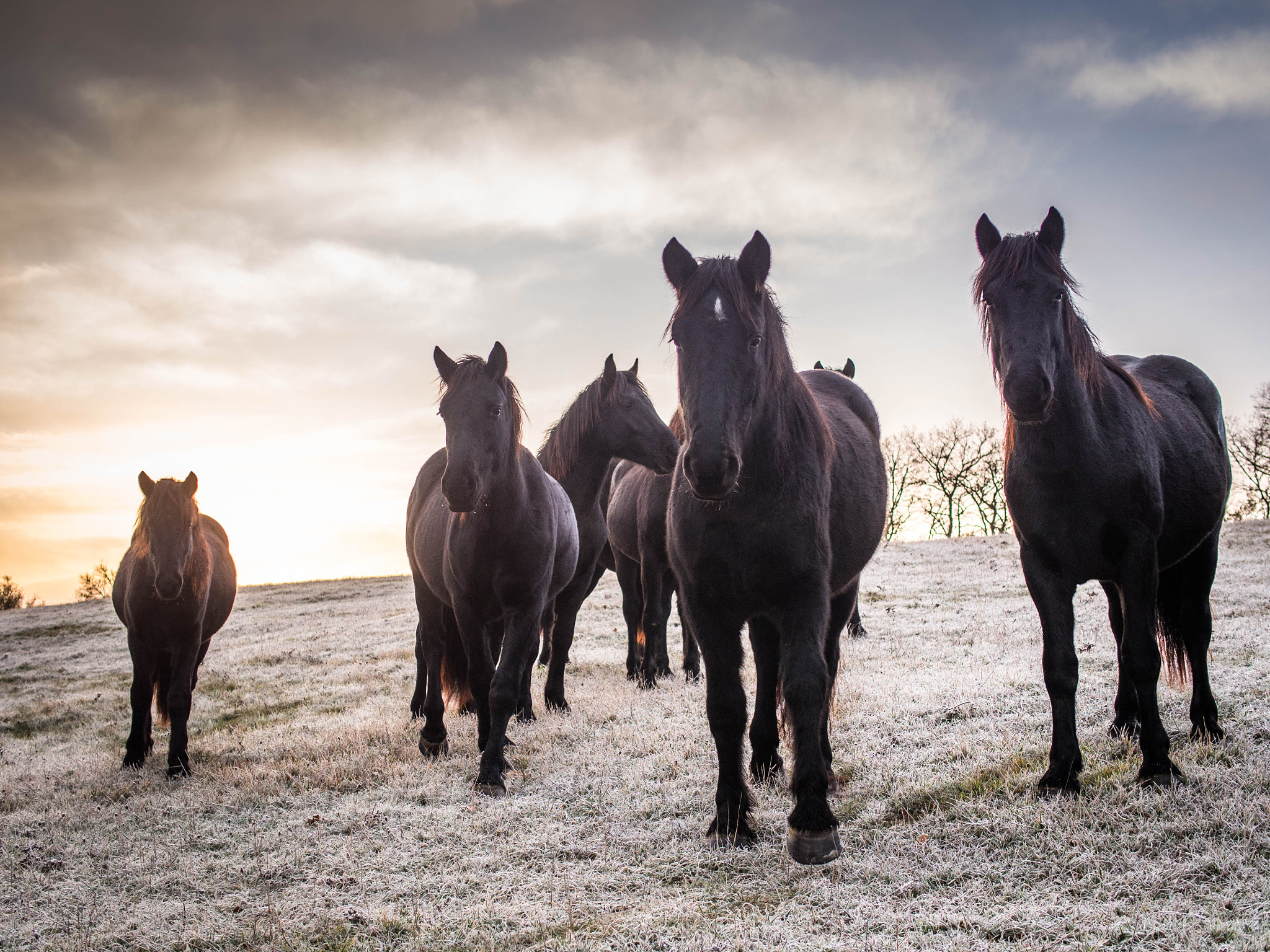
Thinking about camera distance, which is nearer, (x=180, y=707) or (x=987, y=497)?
(x=180, y=707)

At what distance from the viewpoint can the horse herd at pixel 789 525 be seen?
3686mm

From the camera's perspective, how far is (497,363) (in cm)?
599

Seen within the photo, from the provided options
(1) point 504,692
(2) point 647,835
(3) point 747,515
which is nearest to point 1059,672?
(3) point 747,515

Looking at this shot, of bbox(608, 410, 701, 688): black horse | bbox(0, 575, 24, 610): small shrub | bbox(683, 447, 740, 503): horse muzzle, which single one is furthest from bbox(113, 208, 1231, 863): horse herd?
bbox(0, 575, 24, 610): small shrub

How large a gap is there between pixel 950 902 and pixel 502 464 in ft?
A: 14.0

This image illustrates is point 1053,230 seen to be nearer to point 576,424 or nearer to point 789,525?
point 789,525

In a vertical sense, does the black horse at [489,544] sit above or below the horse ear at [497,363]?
below

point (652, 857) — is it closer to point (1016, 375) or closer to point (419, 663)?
point (1016, 375)

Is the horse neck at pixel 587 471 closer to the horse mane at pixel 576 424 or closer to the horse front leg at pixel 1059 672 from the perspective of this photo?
the horse mane at pixel 576 424

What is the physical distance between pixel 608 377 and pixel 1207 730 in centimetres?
613

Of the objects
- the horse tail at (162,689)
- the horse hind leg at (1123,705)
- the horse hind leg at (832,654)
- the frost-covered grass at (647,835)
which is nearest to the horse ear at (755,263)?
the horse hind leg at (832,654)

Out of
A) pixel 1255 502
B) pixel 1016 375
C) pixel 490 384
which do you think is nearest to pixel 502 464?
pixel 490 384

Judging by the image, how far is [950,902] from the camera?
10.7 ft

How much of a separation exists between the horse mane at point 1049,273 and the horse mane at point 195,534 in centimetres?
676
